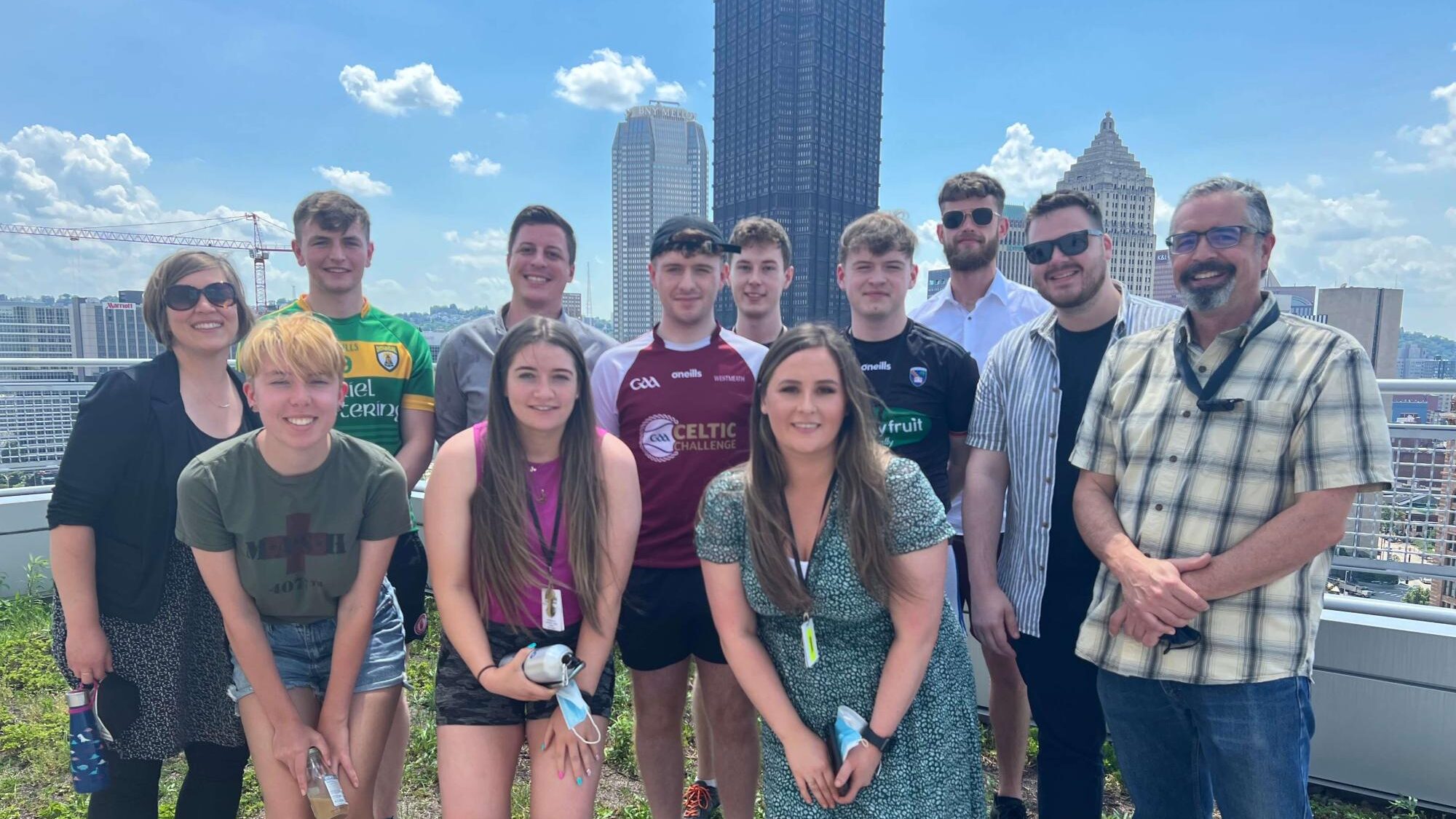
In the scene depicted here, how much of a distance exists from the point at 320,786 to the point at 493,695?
567 mm

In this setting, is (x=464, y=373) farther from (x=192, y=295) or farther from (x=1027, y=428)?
(x=1027, y=428)

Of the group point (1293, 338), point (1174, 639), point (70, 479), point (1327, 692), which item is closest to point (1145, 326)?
point (1293, 338)

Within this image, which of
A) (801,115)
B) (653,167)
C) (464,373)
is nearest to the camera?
(464,373)

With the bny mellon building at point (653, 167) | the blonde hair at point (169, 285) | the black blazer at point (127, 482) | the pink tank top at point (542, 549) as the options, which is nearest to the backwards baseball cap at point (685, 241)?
the pink tank top at point (542, 549)

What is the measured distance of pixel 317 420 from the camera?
2375 mm

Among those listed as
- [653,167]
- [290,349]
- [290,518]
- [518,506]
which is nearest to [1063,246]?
[518,506]

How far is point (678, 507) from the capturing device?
2.94m

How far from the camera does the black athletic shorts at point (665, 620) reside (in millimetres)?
2889

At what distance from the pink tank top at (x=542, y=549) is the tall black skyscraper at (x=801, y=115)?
68812mm

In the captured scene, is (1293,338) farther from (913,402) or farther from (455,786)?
(455,786)

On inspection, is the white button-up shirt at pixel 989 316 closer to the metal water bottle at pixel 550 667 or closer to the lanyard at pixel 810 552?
the lanyard at pixel 810 552

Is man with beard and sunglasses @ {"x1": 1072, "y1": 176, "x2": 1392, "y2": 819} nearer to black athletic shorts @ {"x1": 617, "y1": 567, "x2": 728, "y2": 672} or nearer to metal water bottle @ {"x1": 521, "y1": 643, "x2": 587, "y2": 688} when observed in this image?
black athletic shorts @ {"x1": 617, "y1": 567, "x2": 728, "y2": 672}

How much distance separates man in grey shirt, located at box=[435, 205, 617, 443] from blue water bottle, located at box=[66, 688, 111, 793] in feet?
5.11

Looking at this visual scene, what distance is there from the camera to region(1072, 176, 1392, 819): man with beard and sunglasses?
2020 mm
